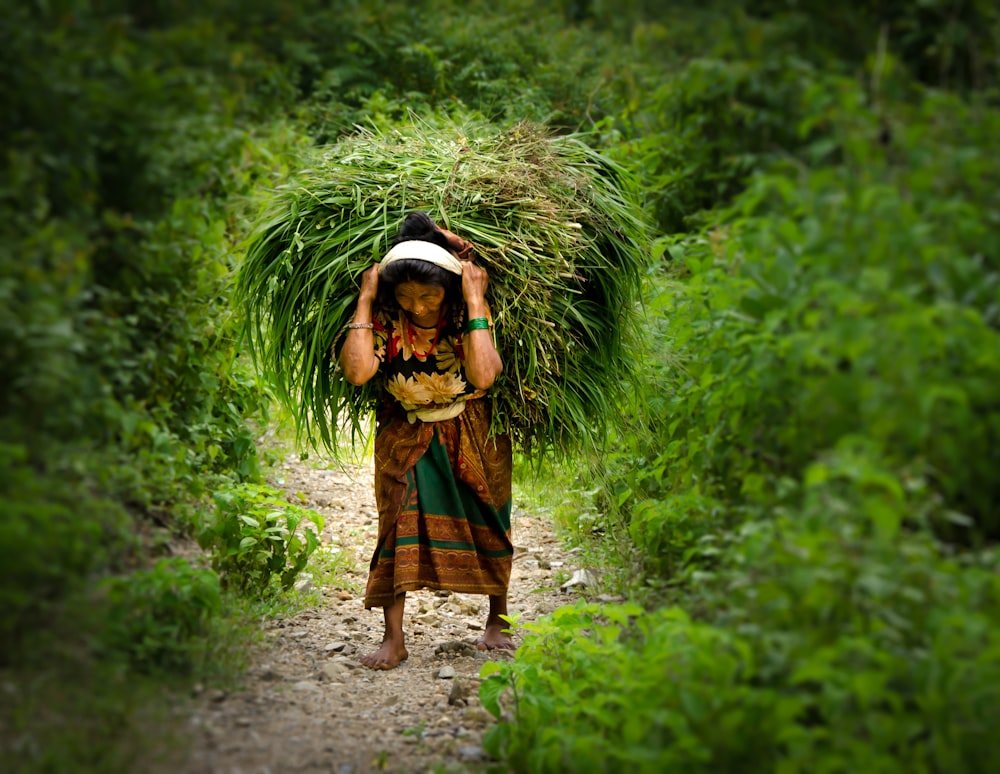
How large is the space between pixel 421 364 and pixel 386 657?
1.03 metres

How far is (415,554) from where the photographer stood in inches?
143

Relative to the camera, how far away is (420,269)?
334cm

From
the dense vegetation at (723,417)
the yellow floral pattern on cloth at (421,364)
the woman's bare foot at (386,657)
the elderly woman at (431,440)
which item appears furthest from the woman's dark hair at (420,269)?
the woman's bare foot at (386,657)

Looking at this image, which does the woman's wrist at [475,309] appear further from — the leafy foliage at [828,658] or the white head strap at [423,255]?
the leafy foliage at [828,658]

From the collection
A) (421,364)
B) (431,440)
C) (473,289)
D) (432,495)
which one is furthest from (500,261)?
(432,495)

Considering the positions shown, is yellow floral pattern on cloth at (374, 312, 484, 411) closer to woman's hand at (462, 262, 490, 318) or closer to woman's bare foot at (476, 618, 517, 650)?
woman's hand at (462, 262, 490, 318)

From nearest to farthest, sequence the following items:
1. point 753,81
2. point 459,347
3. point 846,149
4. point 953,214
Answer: point 953,214 → point 846,149 → point 753,81 → point 459,347

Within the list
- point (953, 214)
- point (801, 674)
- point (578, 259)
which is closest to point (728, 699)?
point (801, 674)

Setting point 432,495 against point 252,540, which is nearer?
point 252,540

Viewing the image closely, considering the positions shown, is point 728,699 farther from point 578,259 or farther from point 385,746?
point 578,259

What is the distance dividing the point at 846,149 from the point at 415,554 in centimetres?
204

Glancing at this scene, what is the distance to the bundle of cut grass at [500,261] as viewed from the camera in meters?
3.53

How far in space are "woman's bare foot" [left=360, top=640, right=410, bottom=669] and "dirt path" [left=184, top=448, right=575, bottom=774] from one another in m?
0.03

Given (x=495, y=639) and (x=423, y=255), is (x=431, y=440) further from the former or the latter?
(x=495, y=639)
